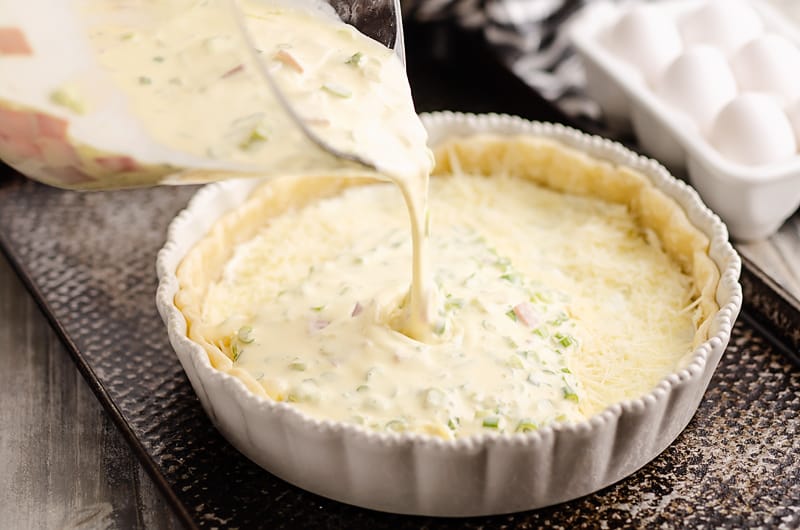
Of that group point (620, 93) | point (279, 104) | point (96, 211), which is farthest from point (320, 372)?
point (620, 93)

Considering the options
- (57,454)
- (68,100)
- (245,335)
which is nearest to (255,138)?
(68,100)


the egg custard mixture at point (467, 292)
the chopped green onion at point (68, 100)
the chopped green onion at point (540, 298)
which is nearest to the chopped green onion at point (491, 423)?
the egg custard mixture at point (467, 292)

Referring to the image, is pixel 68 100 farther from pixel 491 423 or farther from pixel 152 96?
pixel 491 423

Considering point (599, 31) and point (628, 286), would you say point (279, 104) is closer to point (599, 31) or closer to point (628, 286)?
point (628, 286)

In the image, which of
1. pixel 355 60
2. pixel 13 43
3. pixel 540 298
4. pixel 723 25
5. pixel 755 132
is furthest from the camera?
pixel 723 25

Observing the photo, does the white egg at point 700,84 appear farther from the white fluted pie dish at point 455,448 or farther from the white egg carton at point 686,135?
the white fluted pie dish at point 455,448
